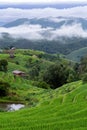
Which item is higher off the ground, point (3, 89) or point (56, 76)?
point (3, 89)

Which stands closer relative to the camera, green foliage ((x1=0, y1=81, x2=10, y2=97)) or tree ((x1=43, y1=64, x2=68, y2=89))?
green foliage ((x1=0, y1=81, x2=10, y2=97))

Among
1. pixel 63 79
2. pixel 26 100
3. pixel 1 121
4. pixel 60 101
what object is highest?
pixel 1 121

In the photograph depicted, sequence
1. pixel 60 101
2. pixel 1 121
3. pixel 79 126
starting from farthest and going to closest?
1. pixel 60 101
2. pixel 1 121
3. pixel 79 126

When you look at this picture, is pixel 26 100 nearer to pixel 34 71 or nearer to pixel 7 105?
pixel 7 105

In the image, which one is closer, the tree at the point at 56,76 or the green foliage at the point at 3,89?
the green foliage at the point at 3,89

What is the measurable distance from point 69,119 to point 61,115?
258 centimetres

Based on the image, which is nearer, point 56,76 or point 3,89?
point 3,89

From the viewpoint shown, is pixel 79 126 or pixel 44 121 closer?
pixel 79 126

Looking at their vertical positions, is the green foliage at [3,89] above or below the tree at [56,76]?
above

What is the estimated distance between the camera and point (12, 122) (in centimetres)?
3009

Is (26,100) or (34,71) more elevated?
(26,100)

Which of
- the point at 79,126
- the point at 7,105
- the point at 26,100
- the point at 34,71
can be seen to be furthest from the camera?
the point at 34,71

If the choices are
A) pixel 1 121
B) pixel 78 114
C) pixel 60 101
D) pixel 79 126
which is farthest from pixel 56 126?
pixel 60 101

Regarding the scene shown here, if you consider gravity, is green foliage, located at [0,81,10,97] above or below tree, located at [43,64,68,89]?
above
